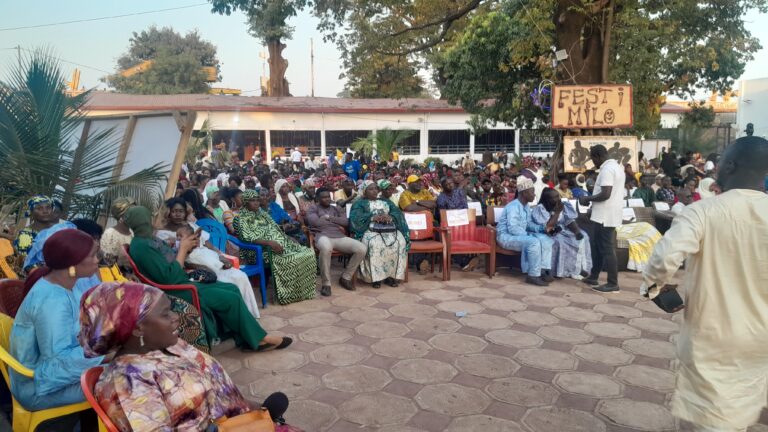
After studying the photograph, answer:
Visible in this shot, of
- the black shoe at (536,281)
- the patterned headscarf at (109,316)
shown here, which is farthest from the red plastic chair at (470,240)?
the patterned headscarf at (109,316)

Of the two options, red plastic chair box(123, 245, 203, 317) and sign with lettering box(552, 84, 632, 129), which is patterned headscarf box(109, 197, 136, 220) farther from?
sign with lettering box(552, 84, 632, 129)

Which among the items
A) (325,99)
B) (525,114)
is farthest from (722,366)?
(325,99)

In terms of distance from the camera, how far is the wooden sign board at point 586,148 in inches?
314

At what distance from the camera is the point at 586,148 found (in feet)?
26.2

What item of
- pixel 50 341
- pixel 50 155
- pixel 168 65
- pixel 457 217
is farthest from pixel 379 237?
pixel 168 65

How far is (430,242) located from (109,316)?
203 inches

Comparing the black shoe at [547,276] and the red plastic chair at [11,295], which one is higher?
the red plastic chair at [11,295]

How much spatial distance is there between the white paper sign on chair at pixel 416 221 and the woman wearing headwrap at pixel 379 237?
0.86 feet

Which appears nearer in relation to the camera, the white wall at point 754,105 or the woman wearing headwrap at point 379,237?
the woman wearing headwrap at point 379,237

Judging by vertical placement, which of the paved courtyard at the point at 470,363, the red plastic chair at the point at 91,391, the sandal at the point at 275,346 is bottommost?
the paved courtyard at the point at 470,363

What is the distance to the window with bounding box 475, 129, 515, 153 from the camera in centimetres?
2702

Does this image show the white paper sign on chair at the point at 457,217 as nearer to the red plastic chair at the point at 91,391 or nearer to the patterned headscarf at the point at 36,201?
the patterned headscarf at the point at 36,201

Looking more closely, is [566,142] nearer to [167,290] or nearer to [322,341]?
[322,341]

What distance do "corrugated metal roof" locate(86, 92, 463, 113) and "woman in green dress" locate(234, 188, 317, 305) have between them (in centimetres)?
1652
